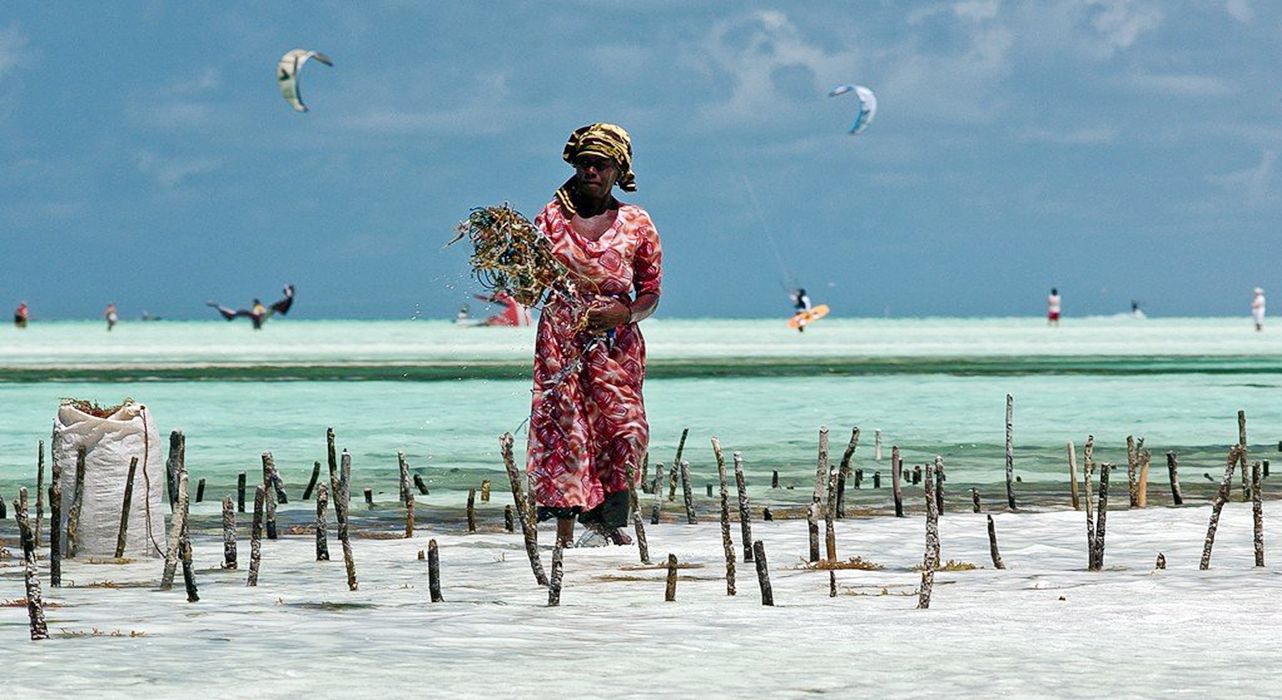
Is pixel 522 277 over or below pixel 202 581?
over

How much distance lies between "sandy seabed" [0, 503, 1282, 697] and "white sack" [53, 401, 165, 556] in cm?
26

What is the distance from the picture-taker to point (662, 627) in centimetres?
645

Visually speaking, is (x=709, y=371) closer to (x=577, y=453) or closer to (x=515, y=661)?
(x=577, y=453)

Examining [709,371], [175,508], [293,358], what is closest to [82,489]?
[175,508]

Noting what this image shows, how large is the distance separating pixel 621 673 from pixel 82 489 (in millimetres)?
3628

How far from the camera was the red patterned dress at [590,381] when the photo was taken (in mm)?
8711

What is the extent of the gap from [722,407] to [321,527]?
15635 millimetres

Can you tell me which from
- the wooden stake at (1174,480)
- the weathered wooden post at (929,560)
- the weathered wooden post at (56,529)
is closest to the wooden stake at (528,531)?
the weathered wooden post at (929,560)

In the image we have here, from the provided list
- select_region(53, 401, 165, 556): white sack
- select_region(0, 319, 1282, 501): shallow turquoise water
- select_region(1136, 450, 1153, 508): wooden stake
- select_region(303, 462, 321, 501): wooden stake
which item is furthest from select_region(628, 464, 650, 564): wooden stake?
select_region(0, 319, 1282, 501): shallow turquoise water

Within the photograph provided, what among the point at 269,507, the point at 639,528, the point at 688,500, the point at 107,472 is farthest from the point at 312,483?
the point at 639,528

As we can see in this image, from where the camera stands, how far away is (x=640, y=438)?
8922 millimetres

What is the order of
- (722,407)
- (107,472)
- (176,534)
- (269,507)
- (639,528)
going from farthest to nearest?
(722,407) → (269,507) → (107,472) → (639,528) → (176,534)

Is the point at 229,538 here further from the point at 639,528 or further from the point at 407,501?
the point at 407,501

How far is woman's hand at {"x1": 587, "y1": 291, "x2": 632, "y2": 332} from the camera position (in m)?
8.62
